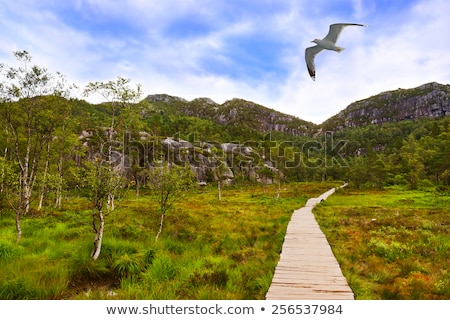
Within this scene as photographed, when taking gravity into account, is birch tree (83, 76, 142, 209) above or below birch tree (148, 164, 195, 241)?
above

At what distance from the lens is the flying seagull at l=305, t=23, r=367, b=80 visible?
11.3 meters

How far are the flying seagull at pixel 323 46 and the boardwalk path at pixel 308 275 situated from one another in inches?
310

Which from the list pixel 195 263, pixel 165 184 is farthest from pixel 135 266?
pixel 165 184

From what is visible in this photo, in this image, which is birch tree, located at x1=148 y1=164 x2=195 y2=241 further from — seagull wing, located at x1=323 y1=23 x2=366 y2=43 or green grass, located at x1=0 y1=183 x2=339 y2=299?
seagull wing, located at x1=323 y1=23 x2=366 y2=43

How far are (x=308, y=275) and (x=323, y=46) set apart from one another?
10.2m

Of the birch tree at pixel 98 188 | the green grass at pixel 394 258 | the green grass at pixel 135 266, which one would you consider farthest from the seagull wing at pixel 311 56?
the birch tree at pixel 98 188

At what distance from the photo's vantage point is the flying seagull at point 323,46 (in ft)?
37.0

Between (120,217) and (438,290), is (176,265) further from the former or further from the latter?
(120,217)

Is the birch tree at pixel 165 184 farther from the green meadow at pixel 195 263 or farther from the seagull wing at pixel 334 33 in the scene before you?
the seagull wing at pixel 334 33

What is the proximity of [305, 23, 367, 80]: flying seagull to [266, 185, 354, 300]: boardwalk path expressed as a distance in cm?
788

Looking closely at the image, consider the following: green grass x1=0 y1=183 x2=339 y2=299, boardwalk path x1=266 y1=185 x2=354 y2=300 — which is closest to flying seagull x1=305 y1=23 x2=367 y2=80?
boardwalk path x1=266 y1=185 x2=354 y2=300

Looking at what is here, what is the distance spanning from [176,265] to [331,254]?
604cm

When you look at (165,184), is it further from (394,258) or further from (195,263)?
(394,258)
